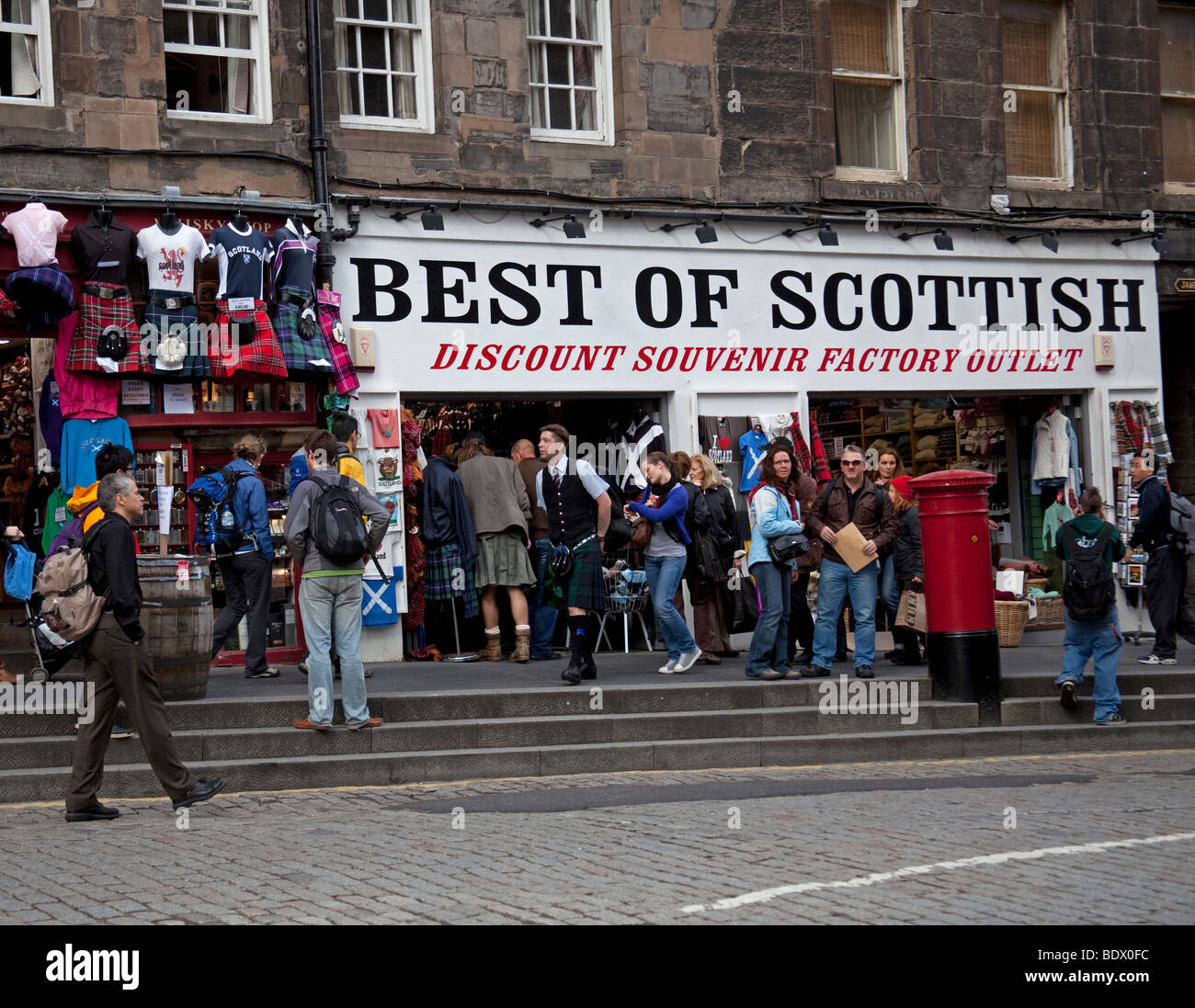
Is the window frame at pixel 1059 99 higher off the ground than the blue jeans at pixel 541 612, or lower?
higher

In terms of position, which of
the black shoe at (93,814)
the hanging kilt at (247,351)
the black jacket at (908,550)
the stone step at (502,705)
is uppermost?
the hanging kilt at (247,351)

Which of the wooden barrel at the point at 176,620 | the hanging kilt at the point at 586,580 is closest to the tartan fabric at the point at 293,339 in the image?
the hanging kilt at the point at 586,580

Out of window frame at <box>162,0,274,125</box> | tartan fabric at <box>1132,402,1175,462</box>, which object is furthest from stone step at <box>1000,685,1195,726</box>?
window frame at <box>162,0,274,125</box>

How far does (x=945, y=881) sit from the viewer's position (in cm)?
686

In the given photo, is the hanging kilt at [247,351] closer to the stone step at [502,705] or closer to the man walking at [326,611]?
the man walking at [326,611]

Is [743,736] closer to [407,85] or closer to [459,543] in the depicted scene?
[459,543]

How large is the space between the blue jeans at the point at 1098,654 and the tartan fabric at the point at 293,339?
260 inches

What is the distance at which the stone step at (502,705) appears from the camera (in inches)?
409

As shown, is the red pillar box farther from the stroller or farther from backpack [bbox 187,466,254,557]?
the stroller

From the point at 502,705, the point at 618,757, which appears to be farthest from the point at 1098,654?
the point at 502,705

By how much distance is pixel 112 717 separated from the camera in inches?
348

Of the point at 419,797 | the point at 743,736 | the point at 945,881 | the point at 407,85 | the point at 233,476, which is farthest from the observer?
the point at 407,85

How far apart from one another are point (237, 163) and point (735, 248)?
5.04 meters

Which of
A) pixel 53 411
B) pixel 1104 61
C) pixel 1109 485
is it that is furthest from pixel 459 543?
pixel 1104 61
